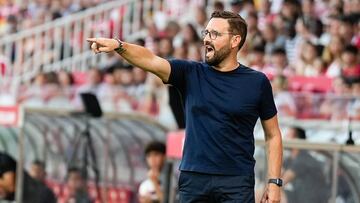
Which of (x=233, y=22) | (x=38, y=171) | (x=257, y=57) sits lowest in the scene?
(x=38, y=171)

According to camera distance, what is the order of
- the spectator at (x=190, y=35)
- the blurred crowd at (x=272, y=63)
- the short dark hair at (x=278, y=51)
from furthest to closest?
the spectator at (x=190, y=35)
the short dark hair at (x=278, y=51)
the blurred crowd at (x=272, y=63)

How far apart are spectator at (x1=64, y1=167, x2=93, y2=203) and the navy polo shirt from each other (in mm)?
5347

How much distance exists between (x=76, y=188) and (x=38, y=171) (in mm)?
547

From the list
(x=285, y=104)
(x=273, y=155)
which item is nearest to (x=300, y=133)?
(x=285, y=104)

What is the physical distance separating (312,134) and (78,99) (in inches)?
128

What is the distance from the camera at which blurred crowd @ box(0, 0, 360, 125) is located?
12648 mm

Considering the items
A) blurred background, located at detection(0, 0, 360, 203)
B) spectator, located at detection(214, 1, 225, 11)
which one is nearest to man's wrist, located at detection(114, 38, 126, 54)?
blurred background, located at detection(0, 0, 360, 203)

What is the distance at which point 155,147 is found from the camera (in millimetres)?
12422

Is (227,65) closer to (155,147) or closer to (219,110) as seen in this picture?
(219,110)

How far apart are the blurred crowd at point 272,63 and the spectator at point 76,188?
43.3 inches

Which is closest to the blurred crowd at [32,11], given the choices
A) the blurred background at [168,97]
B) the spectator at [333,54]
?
the blurred background at [168,97]

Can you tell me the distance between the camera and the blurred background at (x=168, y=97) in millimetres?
10684

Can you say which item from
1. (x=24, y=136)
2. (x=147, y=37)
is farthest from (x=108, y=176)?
(x=147, y=37)

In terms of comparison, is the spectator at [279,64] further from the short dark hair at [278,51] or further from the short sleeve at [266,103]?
the short sleeve at [266,103]
